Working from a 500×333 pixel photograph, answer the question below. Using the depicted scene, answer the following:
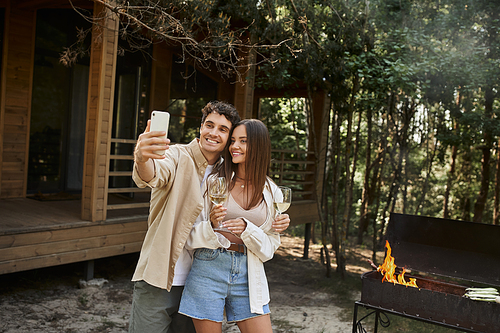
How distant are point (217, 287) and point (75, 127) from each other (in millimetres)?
6106

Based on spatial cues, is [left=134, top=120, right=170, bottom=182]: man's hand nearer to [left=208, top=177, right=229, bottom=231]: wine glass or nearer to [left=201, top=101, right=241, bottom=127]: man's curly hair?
[left=208, top=177, right=229, bottom=231]: wine glass

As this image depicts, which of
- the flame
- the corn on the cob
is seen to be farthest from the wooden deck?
the corn on the cob

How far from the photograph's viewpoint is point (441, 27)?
7469 mm

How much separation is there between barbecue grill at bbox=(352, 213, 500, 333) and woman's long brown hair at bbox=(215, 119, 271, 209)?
81.4 inches

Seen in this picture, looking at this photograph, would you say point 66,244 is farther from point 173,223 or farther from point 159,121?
point 159,121

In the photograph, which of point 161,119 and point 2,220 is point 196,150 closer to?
point 161,119

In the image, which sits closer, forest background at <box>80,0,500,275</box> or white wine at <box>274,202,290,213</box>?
white wine at <box>274,202,290,213</box>

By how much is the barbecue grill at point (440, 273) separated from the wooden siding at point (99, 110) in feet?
10.3

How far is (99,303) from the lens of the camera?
4812 millimetres

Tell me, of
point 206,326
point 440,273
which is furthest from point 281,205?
point 440,273

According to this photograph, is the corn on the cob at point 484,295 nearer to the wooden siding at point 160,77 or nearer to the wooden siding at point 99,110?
the wooden siding at point 99,110

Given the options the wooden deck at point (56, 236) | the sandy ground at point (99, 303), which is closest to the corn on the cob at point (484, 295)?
the sandy ground at point (99, 303)

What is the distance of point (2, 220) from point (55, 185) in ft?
7.99

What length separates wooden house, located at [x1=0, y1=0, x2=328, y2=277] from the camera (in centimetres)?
479
